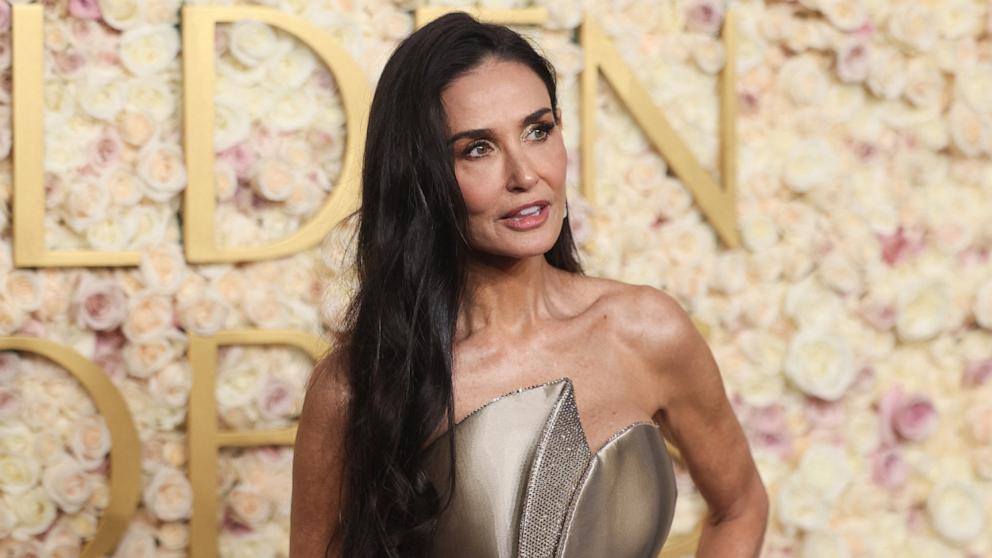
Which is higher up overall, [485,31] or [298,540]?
[485,31]

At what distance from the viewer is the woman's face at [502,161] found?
1.71 meters

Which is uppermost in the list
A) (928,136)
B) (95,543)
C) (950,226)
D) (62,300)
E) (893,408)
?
(928,136)

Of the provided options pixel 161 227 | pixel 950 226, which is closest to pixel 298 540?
pixel 161 227

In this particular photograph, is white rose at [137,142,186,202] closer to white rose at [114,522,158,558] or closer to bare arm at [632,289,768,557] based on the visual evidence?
white rose at [114,522,158,558]

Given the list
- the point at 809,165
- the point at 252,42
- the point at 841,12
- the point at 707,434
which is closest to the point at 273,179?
the point at 252,42

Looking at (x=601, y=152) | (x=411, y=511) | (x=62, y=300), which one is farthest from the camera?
(x=601, y=152)

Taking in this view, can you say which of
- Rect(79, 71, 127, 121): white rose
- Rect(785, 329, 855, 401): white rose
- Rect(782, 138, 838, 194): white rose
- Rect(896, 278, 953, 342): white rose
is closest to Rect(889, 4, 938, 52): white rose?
Rect(782, 138, 838, 194): white rose

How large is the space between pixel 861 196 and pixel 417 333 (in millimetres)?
1299

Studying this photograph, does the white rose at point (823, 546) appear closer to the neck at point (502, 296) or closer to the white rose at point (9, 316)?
the neck at point (502, 296)

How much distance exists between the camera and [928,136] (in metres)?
2.75

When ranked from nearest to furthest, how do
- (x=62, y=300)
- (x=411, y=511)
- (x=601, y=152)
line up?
(x=411, y=511)
(x=62, y=300)
(x=601, y=152)

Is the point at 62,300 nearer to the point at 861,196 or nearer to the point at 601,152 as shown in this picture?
the point at 601,152

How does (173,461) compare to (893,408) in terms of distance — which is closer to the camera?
(173,461)

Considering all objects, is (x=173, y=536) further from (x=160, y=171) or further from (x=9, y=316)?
(x=160, y=171)
